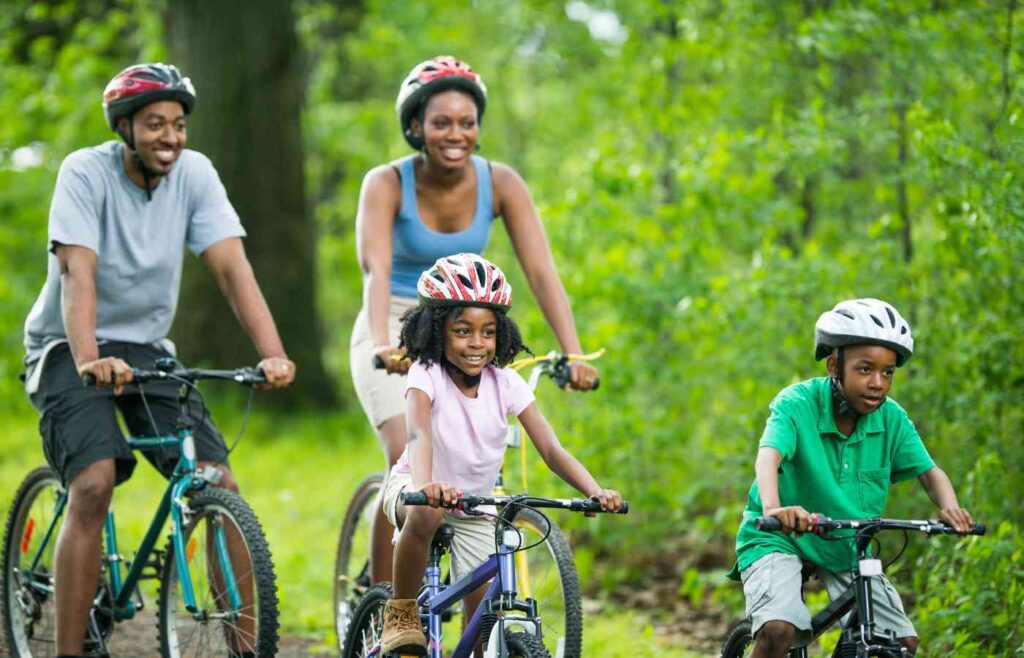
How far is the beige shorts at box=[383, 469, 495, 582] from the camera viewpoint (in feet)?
15.0

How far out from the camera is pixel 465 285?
4.39 m

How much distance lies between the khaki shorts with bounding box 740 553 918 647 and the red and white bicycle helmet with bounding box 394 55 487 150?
2312mm

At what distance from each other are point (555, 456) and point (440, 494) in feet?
1.94

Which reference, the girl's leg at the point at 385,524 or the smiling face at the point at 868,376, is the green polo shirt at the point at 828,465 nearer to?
the smiling face at the point at 868,376

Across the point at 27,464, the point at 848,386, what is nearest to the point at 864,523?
the point at 848,386

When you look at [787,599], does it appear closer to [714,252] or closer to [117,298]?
[117,298]

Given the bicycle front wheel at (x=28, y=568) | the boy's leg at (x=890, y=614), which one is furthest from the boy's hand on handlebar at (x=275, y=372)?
the boy's leg at (x=890, y=614)

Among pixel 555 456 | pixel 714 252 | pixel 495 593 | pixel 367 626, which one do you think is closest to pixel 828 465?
pixel 555 456

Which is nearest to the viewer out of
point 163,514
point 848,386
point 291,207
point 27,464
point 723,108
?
point 848,386

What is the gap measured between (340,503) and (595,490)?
6.24 m

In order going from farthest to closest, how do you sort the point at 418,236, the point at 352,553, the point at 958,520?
the point at 352,553 → the point at 418,236 → the point at 958,520

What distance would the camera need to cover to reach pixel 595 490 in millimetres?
4160

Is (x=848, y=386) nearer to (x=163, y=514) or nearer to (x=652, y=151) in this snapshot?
(x=163, y=514)

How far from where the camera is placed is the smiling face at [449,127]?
17.8 ft
